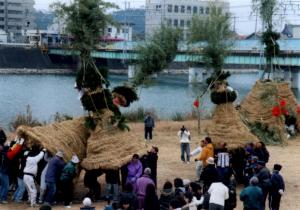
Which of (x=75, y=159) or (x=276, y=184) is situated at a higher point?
(x=75, y=159)

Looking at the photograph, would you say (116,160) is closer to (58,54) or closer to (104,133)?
(104,133)

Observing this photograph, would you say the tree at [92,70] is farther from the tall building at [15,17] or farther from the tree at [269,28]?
the tall building at [15,17]

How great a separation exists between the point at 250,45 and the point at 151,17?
50.1m

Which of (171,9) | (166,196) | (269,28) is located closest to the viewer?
(166,196)

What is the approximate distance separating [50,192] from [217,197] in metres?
4.15

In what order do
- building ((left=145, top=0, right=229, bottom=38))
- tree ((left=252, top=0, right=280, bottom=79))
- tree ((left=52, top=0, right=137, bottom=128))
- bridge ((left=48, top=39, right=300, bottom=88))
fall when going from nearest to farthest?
tree ((left=52, top=0, right=137, bottom=128))
tree ((left=252, top=0, right=280, bottom=79))
bridge ((left=48, top=39, right=300, bottom=88))
building ((left=145, top=0, right=229, bottom=38))

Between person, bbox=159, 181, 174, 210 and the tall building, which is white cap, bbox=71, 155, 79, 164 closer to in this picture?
person, bbox=159, 181, 174, 210

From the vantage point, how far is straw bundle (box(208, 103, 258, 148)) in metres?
15.8

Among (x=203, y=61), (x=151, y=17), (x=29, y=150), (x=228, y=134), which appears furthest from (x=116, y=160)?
(x=151, y=17)

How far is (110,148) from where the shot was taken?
13133 millimetres

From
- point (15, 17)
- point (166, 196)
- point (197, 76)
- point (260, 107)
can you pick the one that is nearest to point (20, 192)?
point (166, 196)

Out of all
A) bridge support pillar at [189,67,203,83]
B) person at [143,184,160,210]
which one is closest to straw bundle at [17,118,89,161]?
person at [143,184,160,210]

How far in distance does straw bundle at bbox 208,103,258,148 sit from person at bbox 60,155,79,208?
4.78 m

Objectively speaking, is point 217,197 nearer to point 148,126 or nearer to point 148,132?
point 148,126
